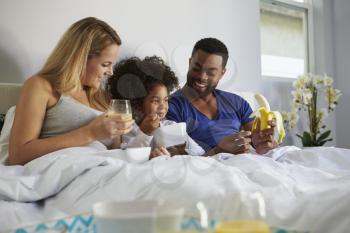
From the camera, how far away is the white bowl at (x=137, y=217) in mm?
402

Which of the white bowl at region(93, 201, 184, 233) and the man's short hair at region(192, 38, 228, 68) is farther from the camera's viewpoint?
the man's short hair at region(192, 38, 228, 68)

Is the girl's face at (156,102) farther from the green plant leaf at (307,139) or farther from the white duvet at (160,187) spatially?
the green plant leaf at (307,139)

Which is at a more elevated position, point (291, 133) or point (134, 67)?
point (134, 67)

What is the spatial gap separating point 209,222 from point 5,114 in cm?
130

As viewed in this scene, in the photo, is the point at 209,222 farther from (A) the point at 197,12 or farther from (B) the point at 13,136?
(A) the point at 197,12

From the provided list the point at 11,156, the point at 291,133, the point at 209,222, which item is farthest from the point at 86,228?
the point at 291,133

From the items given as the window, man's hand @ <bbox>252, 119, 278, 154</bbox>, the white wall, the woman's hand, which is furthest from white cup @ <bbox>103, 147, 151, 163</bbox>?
the white wall

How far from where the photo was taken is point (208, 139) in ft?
5.79

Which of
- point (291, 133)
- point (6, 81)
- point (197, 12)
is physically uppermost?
point (197, 12)

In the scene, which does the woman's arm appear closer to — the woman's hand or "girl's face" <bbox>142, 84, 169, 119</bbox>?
the woman's hand

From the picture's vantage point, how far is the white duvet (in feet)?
2.12

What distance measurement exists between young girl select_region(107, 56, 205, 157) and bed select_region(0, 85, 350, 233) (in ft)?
1.43

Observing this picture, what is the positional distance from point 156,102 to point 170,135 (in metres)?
0.16

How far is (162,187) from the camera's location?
31.5 inches
